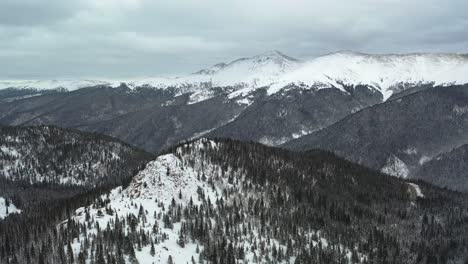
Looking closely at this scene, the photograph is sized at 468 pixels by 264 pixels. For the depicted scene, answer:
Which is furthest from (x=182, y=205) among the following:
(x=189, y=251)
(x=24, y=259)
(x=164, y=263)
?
(x=24, y=259)

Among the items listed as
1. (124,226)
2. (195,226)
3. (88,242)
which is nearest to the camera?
(88,242)

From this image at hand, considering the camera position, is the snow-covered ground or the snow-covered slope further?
the snow-covered ground

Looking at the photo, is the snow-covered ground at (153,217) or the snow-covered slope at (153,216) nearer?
the snow-covered slope at (153,216)

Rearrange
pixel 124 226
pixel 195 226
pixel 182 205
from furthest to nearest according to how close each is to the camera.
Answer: pixel 182 205, pixel 195 226, pixel 124 226

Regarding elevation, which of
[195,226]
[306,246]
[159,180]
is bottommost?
[306,246]

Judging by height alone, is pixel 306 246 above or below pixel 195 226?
below

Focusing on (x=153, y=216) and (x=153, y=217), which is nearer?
(x=153, y=217)

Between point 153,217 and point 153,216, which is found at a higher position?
point 153,216

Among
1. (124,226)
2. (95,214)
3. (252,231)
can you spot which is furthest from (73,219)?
(252,231)

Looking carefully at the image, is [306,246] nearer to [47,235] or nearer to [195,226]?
[195,226]

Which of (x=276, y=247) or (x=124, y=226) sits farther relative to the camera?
(x=276, y=247)
